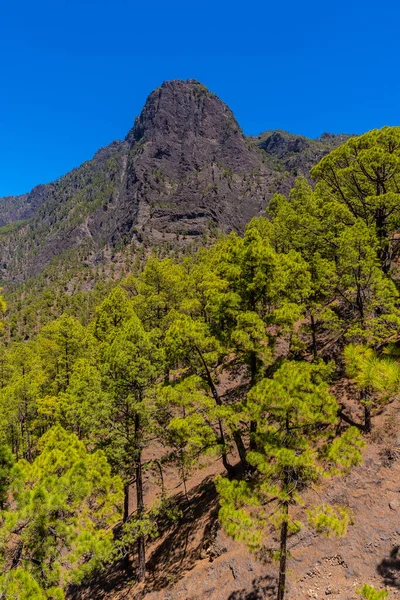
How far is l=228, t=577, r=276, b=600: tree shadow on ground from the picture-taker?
10.4m

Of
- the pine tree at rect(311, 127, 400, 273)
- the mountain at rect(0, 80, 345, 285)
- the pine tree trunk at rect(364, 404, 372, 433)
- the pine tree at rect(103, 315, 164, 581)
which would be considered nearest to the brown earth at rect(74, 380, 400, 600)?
the pine tree trunk at rect(364, 404, 372, 433)

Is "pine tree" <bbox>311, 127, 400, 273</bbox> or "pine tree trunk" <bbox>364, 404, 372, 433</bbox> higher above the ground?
"pine tree" <bbox>311, 127, 400, 273</bbox>

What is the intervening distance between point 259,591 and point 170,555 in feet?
17.3

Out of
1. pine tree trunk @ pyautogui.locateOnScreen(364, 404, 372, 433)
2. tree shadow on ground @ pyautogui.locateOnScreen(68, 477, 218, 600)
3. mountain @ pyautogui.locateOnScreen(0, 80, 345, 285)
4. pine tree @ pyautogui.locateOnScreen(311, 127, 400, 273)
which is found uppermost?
mountain @ pyautogui.locateOnScreen(0, 80, 345, 285)

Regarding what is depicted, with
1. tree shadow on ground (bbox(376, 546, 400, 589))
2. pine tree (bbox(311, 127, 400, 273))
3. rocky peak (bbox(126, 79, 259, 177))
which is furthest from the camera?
rocky peak (bbox(126, 79, 259, 177))

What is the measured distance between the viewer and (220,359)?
13.9 metres

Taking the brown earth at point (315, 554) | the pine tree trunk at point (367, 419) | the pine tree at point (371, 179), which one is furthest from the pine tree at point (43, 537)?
the pine tree at point (371, 179)

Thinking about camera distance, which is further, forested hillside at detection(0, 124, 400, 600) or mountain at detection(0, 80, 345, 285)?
mountain at detection(0, 80, 345, 285)

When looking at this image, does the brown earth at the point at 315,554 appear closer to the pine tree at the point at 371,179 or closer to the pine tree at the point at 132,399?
the pine tree at the point at 132,399

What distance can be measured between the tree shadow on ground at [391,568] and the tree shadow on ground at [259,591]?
131 inches

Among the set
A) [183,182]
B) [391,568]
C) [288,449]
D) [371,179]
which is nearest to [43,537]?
[288,449]

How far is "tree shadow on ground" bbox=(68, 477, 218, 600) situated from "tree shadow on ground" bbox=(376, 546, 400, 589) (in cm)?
670

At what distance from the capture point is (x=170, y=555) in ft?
47.0

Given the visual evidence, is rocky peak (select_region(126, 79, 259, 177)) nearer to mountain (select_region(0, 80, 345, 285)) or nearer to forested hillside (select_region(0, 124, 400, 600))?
mountain (select_region(0, 80, 345, 285))
